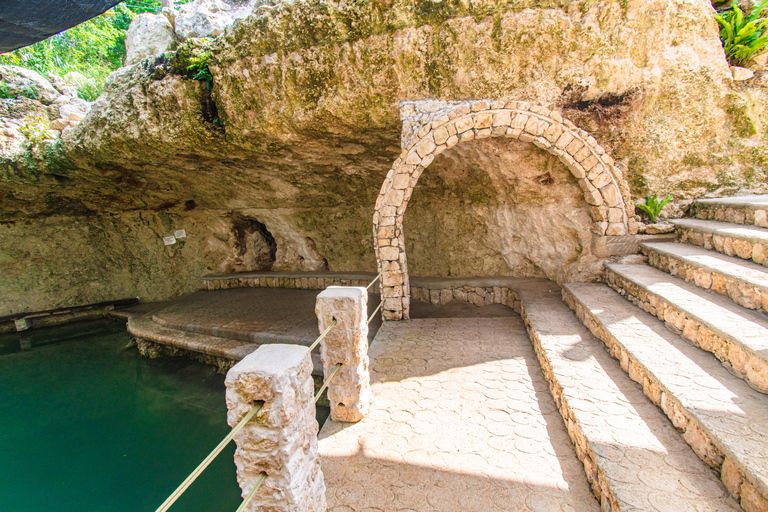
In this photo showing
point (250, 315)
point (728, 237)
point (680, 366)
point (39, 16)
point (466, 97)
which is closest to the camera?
point (680, 366)

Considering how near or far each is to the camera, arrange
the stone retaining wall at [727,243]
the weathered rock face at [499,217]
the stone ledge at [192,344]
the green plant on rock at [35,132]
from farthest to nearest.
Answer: the green plant on rock at [35,132], the stone ledge at [192,344], the weathered rock face at [499,217], the stone retaining wall at [727,243]

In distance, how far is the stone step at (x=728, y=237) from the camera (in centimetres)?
338

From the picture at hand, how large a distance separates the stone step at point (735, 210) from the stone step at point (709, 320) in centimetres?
102

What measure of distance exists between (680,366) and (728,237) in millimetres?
1949

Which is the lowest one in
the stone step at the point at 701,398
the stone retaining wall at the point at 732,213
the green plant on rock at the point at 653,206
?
the stone step at the point at 701,398

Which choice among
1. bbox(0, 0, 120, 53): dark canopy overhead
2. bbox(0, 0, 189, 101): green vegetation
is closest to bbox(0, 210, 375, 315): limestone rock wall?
bbox(0, 0, 189, 101): green vegetation

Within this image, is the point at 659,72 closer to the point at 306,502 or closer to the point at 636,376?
the point at 636,376

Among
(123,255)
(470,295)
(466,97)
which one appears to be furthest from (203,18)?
(470,295)

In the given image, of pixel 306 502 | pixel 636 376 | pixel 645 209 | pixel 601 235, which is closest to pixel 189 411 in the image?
pixel 306 502

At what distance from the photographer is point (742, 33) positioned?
4914 mm

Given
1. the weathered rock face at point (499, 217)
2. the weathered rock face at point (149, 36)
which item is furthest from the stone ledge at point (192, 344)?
the weathered rock face at point (149, 36)

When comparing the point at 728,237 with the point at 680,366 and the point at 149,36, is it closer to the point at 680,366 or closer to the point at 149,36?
the point at 680,366

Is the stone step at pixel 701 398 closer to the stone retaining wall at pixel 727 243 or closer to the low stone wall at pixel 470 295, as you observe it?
the stone retaining wall at pixel 727 243

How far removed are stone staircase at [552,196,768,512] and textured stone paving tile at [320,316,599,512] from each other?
9.8 inches
